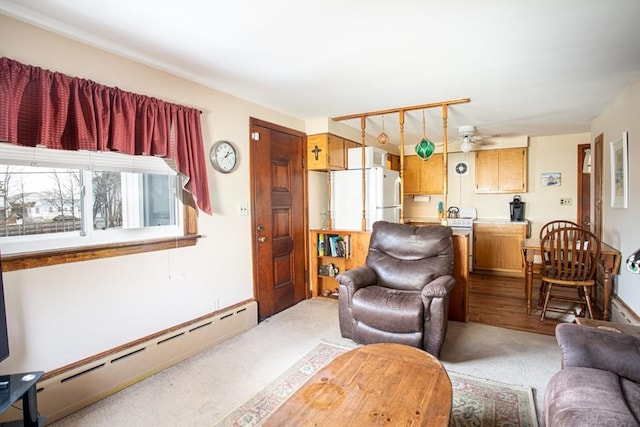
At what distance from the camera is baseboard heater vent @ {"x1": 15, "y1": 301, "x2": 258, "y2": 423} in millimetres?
1989

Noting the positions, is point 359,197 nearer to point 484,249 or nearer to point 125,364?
point 484,249

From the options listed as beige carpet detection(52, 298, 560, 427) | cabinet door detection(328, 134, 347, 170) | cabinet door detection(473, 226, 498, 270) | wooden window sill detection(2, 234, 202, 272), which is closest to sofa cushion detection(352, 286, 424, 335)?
beige carpet detection(52, 298, 560, 427)

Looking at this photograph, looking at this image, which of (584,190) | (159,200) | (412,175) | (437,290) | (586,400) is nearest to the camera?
(586,400)

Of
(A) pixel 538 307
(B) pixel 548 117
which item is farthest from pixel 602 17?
(A) pixel 538 307

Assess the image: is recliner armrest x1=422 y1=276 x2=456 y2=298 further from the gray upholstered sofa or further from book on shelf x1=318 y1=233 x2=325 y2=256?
book on shelf x1=318 y1=233 x2=325 y2=256

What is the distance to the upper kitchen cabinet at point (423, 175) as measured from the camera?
20.4 feet

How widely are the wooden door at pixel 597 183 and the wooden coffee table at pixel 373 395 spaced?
398 cm

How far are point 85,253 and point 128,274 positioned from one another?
328 mm

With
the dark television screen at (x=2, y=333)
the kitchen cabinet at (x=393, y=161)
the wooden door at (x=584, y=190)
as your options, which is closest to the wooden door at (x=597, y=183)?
the wooden door at (x=584, y=190)

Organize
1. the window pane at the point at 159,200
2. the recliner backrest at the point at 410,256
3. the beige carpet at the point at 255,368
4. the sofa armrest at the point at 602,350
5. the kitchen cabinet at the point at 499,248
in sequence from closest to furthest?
the sofa armrest at the point at 602,350, the beige carpet at the point at 255,368, the window pane at the point at 159,200, the recliner backrest at the point at 410,256, the kitchen cabinet at the point at 499,248

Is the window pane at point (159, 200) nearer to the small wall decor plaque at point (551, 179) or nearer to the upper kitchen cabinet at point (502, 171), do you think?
the upper kitchen cabinet at point (502, 171)

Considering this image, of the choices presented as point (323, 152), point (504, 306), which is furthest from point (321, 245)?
point (504, 306)

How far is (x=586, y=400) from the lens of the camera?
1359mm

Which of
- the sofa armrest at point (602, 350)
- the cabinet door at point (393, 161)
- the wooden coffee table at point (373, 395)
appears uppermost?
the cabinet door at point (393, 161)
